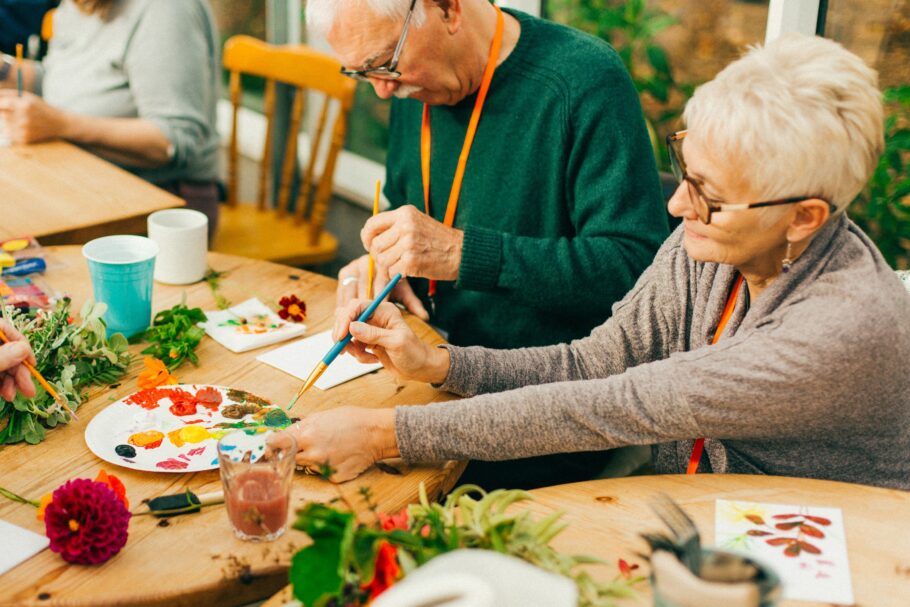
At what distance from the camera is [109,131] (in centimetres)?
258

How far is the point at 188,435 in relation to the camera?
4.43 ft

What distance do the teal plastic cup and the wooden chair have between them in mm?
1208

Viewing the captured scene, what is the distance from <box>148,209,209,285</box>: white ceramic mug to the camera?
5.97 ft

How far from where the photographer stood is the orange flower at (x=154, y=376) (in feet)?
4.89

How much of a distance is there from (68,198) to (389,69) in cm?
94

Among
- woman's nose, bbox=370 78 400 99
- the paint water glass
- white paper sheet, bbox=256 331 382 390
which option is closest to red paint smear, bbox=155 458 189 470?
Result: the paint water glass

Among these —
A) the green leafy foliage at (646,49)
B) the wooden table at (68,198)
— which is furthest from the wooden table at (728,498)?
the green leafy foliage at (646,49)

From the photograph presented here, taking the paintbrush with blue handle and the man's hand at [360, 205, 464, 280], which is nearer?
the paintbrush with blue handle

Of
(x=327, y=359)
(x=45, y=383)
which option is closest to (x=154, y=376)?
(x=45, y=383)

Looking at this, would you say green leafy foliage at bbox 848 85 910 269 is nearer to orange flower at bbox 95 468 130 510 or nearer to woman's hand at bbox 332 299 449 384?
woman's hand at bbox 332 299 449 384

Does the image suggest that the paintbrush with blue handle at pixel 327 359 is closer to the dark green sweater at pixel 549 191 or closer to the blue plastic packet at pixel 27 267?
the dark green sweater at pixel 549 191

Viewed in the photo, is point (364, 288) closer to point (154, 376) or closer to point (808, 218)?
point (154, 376)

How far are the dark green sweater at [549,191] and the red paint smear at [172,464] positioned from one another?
2.11 ft

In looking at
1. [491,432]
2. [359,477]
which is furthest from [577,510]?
[359,477]
